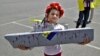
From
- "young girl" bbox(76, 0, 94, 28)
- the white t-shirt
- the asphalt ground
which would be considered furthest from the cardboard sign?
"young girl" bbox(76, 0, 94, 28)

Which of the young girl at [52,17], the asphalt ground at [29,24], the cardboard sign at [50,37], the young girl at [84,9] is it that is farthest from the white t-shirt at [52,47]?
the young girl at [84,9]

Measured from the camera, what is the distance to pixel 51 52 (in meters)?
4.05

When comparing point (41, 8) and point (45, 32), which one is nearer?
point (45, 32)

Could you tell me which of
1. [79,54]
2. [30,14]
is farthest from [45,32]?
[30,14]

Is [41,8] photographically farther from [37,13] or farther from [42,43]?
[42,43]

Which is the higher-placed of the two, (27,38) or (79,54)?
(27,38)

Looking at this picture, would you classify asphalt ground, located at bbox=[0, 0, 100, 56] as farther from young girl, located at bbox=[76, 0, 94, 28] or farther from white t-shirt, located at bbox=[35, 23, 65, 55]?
white t-shirt, located at bbox=[35, 23, 65, 55]

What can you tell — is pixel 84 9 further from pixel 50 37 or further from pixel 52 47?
pixel 50 37

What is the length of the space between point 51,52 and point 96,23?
7091mm

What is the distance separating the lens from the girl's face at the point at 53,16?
151 inches

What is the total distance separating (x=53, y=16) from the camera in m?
3.83

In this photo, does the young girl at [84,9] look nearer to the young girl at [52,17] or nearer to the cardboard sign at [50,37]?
the young girl at [52,17]

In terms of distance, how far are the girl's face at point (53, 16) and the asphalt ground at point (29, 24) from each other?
131 inches

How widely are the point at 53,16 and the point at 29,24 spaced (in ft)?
22.8
